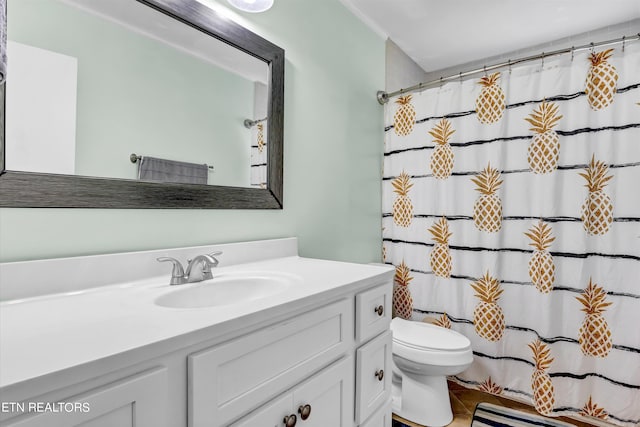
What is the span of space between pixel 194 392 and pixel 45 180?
707mm

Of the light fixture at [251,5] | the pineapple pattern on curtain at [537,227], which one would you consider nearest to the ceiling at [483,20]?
the pineapple pattern on curtain at [537,227]

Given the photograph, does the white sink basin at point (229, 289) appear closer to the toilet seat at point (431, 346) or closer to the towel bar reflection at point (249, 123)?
the towel bar reflection at point (249, 123)

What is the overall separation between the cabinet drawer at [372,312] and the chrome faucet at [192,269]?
1.62 feet

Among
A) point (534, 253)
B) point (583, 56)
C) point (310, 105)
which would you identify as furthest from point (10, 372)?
point (583, 56)

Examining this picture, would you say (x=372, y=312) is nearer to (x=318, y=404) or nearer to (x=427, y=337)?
(x=318, y=404)

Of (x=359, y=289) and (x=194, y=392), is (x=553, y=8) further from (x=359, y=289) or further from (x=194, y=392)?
(x=194, y=392)

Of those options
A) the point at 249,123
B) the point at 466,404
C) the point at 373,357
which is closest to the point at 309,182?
the point at 249,123

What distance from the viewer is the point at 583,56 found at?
1.60 metres

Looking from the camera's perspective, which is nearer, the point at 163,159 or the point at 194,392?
the point at 194,392

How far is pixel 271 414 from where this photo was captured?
0.76 meters

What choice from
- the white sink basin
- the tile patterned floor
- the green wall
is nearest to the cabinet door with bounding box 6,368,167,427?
the white sink basin

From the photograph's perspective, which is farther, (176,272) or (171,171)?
(171,171)

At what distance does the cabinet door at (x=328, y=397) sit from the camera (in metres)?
0.84

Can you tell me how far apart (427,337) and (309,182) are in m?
1.02
